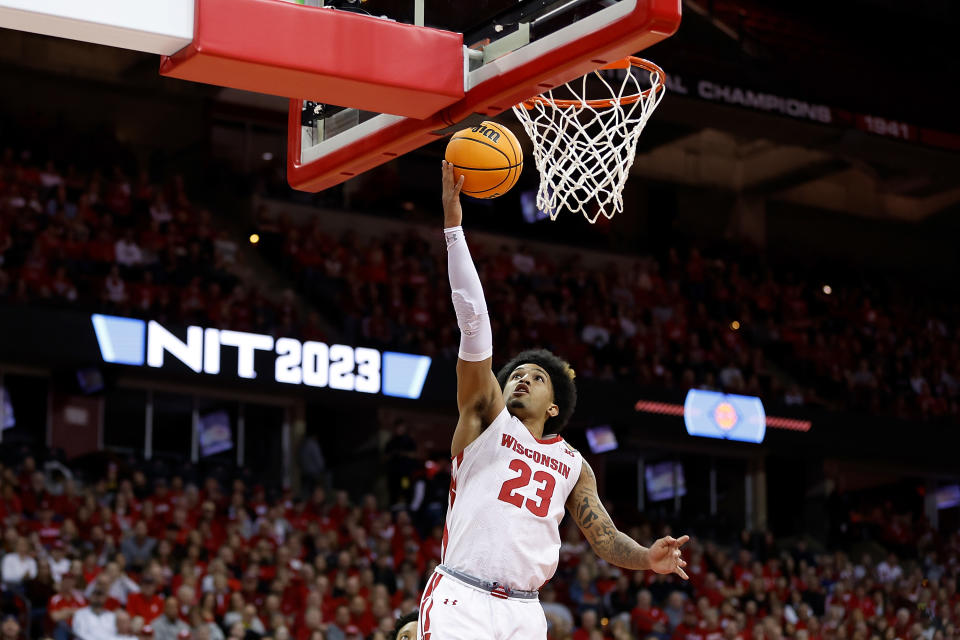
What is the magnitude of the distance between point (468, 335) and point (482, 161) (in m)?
0.79

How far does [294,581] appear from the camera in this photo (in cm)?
1360

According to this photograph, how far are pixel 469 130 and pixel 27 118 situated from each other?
18.0 meters

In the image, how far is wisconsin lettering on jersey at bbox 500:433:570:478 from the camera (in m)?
5.17

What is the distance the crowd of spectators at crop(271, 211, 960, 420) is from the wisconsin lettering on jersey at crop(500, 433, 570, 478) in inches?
502

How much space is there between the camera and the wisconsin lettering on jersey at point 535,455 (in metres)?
5.17

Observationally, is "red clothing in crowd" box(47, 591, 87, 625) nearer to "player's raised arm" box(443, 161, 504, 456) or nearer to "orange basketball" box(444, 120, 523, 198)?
"player's raised arm" box(443, 161, 504, 456)

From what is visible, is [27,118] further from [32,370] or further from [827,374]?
[827,374]

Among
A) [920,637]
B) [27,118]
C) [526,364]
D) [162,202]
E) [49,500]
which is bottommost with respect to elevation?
[920,637]

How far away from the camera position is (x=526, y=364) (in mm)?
5492

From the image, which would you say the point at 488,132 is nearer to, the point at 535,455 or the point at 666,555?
the point at 535,455

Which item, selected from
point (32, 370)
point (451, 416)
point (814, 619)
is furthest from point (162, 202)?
point (814, 619)

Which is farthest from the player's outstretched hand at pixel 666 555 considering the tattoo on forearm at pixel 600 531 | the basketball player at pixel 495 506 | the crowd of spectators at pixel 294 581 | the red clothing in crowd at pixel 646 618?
the red clothing in crowd at pixel 646 618

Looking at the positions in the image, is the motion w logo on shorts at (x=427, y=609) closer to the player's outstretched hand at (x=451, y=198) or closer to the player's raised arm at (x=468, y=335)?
the player's raised arm at (x=468, y=335)

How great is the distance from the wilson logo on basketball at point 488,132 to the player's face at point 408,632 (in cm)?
248
